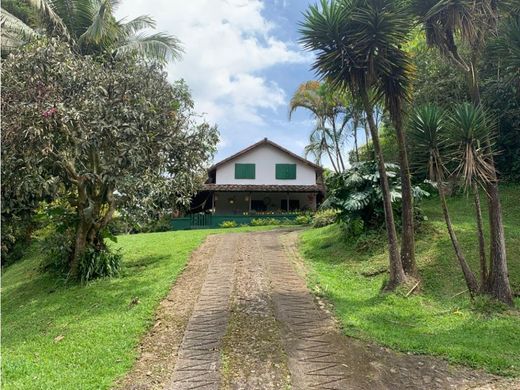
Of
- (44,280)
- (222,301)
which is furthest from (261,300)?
(44,280)

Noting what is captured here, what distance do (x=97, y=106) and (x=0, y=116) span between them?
164cm

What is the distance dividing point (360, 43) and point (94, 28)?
27.1 feet

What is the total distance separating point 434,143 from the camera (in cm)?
822

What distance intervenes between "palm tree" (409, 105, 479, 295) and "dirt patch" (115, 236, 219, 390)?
210 inches

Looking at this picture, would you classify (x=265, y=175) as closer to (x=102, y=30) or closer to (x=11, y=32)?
(x=102, y=30)

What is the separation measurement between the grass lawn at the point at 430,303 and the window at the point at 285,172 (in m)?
14.8

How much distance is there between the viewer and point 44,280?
11.7m

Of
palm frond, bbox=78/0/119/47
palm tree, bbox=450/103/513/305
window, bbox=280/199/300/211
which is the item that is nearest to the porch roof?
window, bbox=280/199/300/211

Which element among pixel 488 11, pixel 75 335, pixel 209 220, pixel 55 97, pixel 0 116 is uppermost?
pixel 488 11

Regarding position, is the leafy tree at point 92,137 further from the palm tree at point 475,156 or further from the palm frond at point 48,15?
the palm tree at point 475,156

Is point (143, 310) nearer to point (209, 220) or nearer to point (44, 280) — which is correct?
point (44, 280)

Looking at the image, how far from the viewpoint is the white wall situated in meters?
28.4

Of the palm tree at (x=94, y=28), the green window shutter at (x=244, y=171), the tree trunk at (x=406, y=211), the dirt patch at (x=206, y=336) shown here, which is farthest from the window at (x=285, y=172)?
the tree trunk at (x=406, y=211)

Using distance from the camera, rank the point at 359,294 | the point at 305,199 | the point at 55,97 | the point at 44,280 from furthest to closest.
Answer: the point at 305,199 → the point at 44,280 → the point at 359,294 → the point at 55,97
